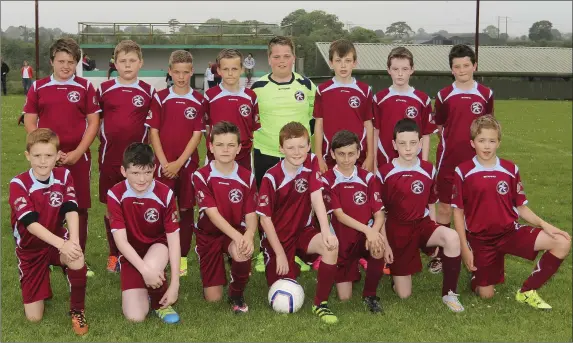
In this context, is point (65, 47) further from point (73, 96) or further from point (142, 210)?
point (142, 210)

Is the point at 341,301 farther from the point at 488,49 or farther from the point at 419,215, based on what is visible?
the point at 488,49

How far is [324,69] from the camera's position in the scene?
131 feet

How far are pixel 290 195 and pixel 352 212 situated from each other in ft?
1.72

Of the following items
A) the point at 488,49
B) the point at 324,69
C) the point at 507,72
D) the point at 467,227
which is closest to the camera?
the point at 467,227

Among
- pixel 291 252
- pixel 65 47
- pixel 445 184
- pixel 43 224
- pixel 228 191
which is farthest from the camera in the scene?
pixel 445 184

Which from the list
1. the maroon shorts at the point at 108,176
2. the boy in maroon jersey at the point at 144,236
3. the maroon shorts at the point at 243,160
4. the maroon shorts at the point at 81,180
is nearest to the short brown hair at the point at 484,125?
the maroon shorts at the point at 243,160

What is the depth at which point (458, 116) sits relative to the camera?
600 cm

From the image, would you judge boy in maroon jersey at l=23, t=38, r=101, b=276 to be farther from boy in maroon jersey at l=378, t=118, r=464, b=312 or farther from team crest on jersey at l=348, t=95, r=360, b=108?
boy in maroon jersey at l=378, t=118, r=464, b=312

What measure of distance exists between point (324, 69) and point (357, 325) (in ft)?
119

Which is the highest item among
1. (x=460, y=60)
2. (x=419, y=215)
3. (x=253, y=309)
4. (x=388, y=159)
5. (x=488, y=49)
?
(x=488, y=49)


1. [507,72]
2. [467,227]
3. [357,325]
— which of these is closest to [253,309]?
[357,325]

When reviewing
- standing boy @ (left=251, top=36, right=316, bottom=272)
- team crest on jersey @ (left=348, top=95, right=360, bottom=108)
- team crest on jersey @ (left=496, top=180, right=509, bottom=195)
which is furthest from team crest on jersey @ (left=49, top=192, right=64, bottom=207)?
team crest on jersey @ (left=496, top=180, right=509, bottom=195)

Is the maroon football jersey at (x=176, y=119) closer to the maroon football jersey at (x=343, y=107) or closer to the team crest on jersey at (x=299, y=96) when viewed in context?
the team crest on jersey at (x=299, y=96)

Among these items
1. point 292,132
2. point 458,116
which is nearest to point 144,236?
point 292,132
